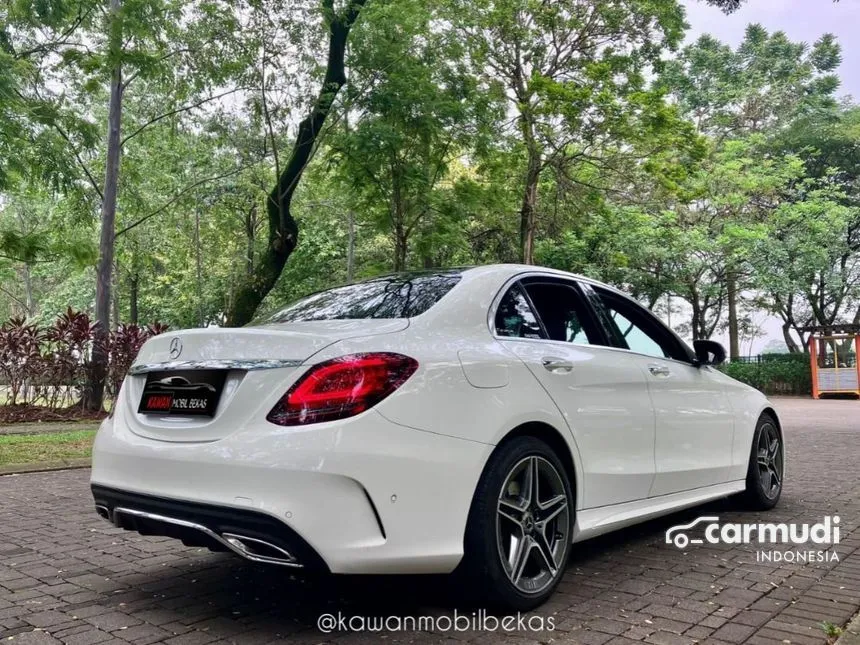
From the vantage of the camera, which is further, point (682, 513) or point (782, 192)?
point (782, 192)

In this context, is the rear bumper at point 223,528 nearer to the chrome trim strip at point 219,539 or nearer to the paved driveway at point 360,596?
the chrome trim strip at point 219,539

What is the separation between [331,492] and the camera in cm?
262

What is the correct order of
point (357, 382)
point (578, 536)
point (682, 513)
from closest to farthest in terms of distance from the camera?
1. point (357, 382)
2. point (578, 536)
3. point (682, 513)

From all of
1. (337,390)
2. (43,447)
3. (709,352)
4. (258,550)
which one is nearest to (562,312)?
(709,352)

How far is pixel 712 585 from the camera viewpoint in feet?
12.0

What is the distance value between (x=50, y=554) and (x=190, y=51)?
35.2ft

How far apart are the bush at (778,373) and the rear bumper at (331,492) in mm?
28071

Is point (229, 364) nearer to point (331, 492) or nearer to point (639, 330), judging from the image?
point (331, 492)

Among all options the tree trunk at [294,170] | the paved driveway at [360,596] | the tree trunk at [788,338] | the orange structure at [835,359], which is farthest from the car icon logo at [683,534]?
the tree trunk at [788,338]

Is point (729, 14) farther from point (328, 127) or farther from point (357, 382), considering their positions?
point (328, 127)

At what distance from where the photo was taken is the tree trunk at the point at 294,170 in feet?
43.4

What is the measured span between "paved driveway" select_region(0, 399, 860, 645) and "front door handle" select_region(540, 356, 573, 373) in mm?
1060

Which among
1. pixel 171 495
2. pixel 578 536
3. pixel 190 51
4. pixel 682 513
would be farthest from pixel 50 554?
pixel 190 51

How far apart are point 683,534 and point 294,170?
10980 mm
